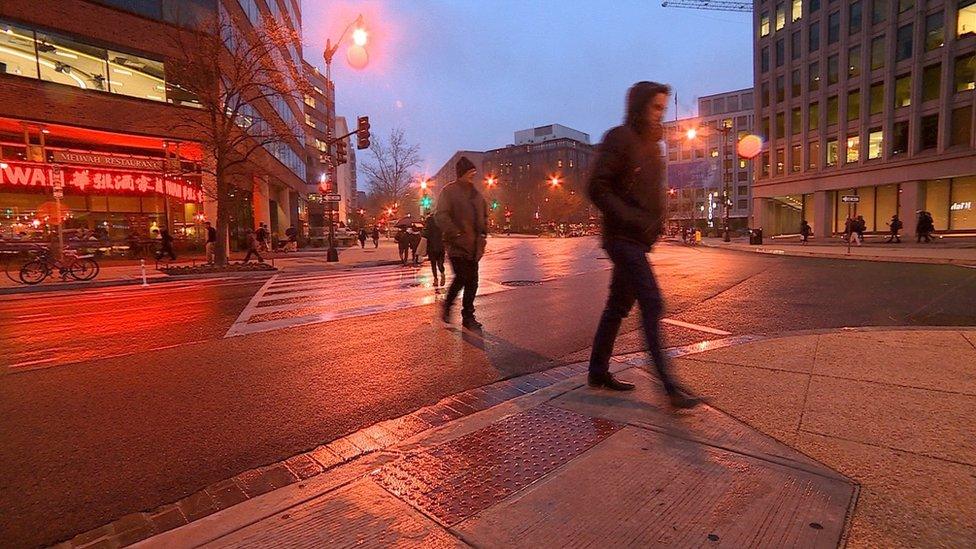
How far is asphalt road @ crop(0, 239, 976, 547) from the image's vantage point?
9.02ft

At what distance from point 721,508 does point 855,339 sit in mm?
3963

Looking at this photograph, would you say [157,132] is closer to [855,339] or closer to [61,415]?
[61,415]

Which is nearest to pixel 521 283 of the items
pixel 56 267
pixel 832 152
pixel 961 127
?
pixel 56 267

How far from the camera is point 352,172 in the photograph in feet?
475

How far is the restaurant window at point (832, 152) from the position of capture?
138ft

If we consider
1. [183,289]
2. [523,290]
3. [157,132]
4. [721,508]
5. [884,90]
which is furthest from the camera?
[884,90]

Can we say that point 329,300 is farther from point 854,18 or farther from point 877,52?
point 854,18

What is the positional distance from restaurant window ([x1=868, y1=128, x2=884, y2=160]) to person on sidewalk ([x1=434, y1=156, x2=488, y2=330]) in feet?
147

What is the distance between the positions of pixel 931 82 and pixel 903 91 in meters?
1.66

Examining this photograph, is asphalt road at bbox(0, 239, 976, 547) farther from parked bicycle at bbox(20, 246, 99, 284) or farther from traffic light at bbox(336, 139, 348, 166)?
traffic light at bbox(336, 139, 348, 166)

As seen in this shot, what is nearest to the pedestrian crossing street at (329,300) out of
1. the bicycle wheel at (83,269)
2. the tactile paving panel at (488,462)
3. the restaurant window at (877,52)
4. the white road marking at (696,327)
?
the white road marking at (696,327)

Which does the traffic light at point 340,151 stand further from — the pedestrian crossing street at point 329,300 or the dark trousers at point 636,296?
the dark trousers at point 636,296

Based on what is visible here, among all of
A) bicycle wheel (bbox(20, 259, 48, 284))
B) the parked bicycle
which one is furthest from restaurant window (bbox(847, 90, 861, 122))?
bicycle wheel (bbox(20, 259, 48, 284))

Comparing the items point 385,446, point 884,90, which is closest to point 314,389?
point 385,446
